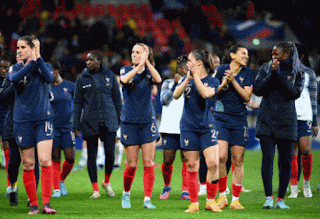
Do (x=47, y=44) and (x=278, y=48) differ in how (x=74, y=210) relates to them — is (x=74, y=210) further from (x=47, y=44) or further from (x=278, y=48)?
(x=47, y=44)

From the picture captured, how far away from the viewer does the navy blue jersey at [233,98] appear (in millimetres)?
7188

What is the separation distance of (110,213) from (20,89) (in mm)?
1845

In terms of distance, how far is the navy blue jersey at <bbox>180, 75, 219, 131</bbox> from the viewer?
6.64m

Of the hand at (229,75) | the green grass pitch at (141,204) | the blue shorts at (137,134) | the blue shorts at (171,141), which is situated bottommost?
the green grass pitch at (141,204)

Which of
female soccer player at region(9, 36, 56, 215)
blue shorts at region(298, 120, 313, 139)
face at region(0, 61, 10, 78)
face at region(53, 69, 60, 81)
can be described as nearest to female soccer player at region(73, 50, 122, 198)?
face at region(53, 69, 60, 81)

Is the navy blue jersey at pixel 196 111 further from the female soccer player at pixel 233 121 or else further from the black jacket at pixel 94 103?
the black jacket at pixel 94 103

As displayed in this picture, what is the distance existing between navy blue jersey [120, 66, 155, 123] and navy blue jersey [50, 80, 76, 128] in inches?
70.4

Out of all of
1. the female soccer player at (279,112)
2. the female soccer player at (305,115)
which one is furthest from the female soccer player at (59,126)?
the female soccer player at (305,115)

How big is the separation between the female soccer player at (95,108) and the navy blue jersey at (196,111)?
1864 millimetres

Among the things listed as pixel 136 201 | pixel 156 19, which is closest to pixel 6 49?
pixel 156 19

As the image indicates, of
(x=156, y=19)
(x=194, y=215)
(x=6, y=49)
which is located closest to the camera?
(x=194, y=215)

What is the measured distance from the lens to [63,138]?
8.61 m

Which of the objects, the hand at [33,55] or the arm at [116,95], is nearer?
the hand at [33,55]

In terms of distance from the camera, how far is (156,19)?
77.5ft
